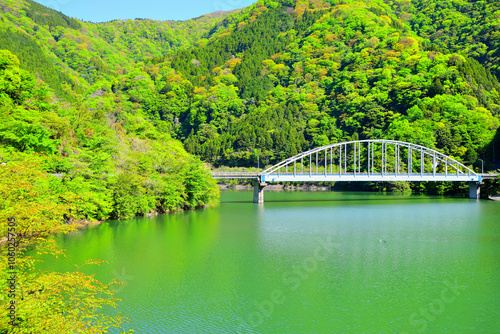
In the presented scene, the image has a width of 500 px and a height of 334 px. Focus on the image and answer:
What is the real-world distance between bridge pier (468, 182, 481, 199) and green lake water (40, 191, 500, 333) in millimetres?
28848

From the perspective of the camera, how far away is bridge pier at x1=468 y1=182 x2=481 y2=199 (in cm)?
5816

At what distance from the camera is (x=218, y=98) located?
117938 millimetres

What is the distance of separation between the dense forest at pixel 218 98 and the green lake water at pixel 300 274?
470 cm

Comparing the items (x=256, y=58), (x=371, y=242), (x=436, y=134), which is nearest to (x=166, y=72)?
(x=256, y=58)

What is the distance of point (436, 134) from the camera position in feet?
249

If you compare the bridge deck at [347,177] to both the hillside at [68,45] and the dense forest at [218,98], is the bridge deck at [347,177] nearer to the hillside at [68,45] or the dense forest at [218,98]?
the dense forest at [218,98]

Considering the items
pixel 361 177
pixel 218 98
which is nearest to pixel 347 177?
pixel 361 177

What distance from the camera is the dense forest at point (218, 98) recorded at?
31422 millimetres

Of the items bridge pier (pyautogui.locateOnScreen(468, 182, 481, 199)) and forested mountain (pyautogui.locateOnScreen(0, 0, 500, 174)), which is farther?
forested mountain (pyautogui.locateOnScreen(0, 0, 500, 174))

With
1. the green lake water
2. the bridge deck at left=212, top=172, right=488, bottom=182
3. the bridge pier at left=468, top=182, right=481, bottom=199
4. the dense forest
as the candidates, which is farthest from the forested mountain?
the green lake water

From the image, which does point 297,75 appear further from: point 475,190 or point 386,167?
point 475,190

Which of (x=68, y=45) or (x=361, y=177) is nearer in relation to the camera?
(x=361, y=177)

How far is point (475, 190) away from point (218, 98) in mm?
72910

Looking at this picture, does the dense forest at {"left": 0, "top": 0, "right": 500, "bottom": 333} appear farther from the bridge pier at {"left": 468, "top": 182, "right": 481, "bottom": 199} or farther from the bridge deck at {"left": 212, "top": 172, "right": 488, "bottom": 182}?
the bridge deck at {"left": 212, "top": 172, "right": 488, "bottom": 182}
